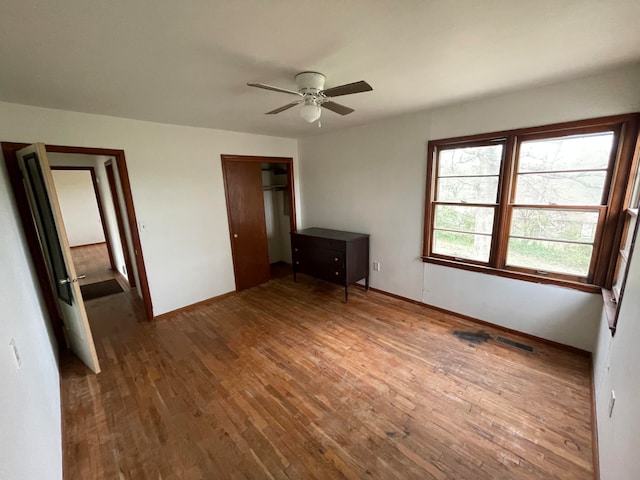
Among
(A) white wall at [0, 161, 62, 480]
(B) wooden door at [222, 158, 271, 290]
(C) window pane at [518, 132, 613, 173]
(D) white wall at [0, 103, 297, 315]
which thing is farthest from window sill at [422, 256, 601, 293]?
(A) white wall at [0, 161, 62, 480]

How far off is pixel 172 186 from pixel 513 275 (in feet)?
13.1

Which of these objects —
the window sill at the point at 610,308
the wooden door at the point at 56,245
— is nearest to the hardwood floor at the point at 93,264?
the wooden door at the point at 56,245

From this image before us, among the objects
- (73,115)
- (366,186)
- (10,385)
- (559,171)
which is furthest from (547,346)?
(73,115)

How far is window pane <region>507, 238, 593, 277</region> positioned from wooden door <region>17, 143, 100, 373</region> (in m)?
4.07

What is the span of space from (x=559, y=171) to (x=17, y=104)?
4800mm

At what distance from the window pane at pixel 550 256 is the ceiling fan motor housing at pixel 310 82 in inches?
94.0

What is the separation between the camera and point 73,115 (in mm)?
2488

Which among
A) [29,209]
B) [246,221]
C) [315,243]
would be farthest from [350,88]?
[29,209]

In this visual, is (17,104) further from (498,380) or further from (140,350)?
(498,380)

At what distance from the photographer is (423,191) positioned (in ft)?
10.2

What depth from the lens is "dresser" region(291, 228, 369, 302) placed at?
3.49 meters

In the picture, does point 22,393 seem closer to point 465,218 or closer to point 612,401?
point 612,401

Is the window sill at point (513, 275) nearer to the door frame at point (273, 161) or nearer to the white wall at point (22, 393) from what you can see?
the door frame at point (273, 161)

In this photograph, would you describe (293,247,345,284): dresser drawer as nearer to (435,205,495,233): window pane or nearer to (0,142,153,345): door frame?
(435,205,495,233): window pane
